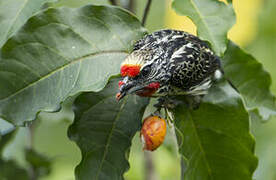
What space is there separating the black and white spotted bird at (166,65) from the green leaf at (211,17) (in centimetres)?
17

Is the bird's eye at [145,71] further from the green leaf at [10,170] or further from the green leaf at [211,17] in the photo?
the green leaf at [10,170]

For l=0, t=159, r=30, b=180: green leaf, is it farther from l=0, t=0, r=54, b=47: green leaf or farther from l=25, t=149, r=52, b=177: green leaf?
l=0, t=0, r=54, b=47: green leaf

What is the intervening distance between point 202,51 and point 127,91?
433 mm

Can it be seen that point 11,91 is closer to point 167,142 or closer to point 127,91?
point 127,91

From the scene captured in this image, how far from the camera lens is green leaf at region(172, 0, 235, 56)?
1.79 meters

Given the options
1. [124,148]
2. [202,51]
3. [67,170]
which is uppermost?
[202,51]

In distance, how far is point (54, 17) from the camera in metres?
1.96

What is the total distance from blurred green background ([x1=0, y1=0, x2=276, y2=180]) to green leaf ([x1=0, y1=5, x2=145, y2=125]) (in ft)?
0.86

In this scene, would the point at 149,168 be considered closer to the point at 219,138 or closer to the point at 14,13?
the point at 219,138

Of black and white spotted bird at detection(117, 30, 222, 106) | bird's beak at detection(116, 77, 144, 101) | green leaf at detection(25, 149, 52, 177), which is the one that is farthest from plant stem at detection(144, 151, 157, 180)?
bird's beak at detection(116, 77, 144, 101)

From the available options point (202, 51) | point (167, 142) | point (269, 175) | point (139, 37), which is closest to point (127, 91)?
point (139, 37)

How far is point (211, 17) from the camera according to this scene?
6.09ft

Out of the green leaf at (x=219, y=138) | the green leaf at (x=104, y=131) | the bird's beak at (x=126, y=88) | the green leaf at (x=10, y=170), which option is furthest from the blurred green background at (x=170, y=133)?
the green leaf at (x=219, y=138)

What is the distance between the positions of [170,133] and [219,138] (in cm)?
78
